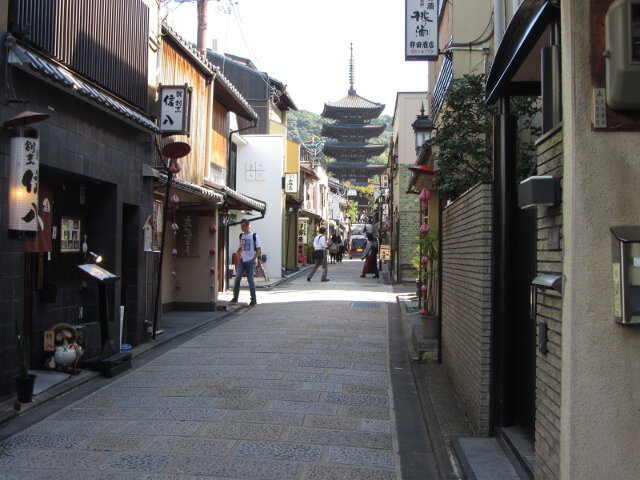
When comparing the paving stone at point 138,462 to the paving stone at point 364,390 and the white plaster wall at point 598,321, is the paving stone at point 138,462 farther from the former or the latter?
the white plaster wall at point 598,321

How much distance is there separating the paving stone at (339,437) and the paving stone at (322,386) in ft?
4.46

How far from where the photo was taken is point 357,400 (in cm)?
630

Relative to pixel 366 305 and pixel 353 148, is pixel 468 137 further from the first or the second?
pixel 353 148

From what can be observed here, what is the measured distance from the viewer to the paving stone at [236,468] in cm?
421

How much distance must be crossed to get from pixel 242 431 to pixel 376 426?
1.25 meters

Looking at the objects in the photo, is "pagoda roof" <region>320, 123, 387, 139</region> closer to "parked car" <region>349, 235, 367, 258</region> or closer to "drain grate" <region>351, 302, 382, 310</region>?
"parked car" <region>349, 235, 367, 258</region>

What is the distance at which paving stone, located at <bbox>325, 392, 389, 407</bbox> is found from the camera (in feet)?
20.3

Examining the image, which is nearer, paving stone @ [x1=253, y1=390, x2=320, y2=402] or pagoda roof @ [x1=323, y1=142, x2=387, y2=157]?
paving stone @ [x1=253, y1=390, x2=320, y2=402]

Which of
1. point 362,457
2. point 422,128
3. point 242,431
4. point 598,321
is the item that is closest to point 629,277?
point 598,321

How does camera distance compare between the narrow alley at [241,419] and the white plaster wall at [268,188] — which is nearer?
the narrow alley at [241,419]

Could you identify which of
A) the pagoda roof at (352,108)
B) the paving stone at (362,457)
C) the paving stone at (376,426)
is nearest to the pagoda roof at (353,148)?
the pagoda roof at (352,108)

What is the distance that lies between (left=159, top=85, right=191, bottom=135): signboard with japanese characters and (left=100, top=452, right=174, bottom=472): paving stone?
20.6 ft

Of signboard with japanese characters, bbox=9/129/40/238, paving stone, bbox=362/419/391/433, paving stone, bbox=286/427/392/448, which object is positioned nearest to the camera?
paving stone, bbox=286/427/392/448

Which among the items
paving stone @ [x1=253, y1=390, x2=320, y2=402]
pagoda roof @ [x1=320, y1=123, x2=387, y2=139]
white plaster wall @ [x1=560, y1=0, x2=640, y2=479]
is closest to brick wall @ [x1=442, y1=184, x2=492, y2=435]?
paving stone @ [x1=253, y1=390, x2=320, y2=402]
